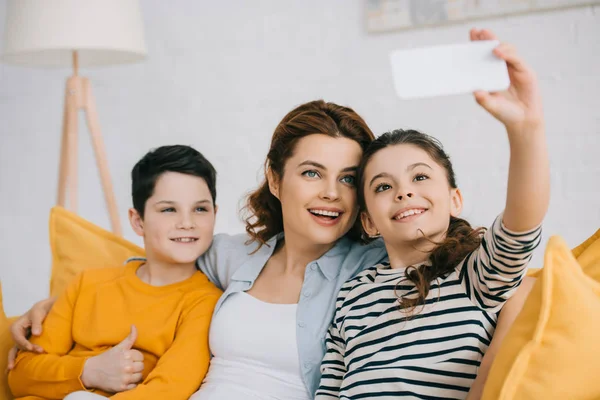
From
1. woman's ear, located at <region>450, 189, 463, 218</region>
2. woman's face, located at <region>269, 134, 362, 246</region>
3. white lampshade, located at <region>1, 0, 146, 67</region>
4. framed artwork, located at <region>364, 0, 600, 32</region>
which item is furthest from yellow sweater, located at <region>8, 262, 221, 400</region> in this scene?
framed artwork, located at <region>364, 0, 600, 32</region>

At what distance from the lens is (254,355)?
1448 millimetres

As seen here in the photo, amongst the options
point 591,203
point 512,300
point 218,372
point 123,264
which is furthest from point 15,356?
point 591,203

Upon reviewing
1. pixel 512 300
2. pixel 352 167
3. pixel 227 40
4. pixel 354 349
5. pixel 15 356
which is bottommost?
pixel 15 356

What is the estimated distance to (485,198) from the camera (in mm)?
2455

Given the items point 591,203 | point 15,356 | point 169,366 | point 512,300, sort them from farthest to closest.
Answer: point 591,203, point 15,356, point 169,366, point 512,300

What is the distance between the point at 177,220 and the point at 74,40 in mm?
1096

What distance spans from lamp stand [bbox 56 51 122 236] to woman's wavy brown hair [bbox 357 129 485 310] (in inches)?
59.2

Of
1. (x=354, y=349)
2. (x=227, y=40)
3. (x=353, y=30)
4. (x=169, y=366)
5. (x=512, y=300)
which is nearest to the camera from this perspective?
(x=512, y=300)

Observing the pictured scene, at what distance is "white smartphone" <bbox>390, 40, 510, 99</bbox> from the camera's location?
767 millimetres

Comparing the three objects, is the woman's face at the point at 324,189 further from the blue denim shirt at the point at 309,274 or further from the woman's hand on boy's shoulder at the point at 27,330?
the woman's hand on boy's shoulder at the point at 27,330

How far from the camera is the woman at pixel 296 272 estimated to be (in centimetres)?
142

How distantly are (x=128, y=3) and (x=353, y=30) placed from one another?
864 millimetres

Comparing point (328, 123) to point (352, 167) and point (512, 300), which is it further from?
point (512, 300)

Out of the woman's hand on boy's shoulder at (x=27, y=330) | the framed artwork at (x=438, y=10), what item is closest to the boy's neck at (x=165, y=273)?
the woman's hand on boy's shoulder at (x=27, y=330)
